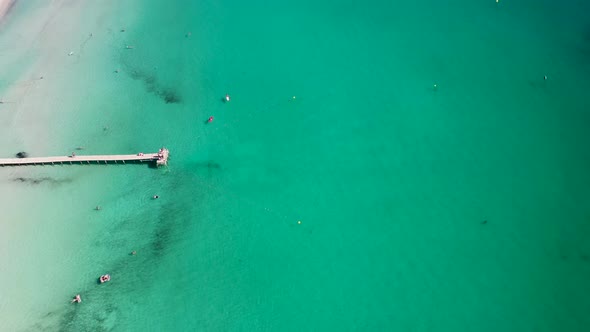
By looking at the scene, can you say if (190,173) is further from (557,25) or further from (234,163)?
(557,25)

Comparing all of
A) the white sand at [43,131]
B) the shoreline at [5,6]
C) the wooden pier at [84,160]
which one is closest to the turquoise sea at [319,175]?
the white sand at [43,131]

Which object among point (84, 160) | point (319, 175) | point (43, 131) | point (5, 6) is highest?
point (319, 175)

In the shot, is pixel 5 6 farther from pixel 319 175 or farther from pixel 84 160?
pixel 319 175

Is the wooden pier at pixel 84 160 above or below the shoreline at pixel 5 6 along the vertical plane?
below

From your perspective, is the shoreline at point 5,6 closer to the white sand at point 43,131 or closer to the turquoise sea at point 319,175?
the white sand at point 43,131

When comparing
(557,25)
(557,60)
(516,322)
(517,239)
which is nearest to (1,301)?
(516,322)

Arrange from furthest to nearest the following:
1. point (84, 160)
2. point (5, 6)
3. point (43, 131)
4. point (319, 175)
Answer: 1. point (5, 6)
2. point (43, 131)
3. point (84, 160)
4. point (319, 175)

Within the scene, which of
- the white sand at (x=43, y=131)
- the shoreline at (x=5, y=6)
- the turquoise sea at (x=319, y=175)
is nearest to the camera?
the turquoise sea at (x=319, y=175)

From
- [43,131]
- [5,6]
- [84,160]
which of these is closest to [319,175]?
[84,160]

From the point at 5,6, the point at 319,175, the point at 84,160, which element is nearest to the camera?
the point at 319,175

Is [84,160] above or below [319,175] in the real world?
below
